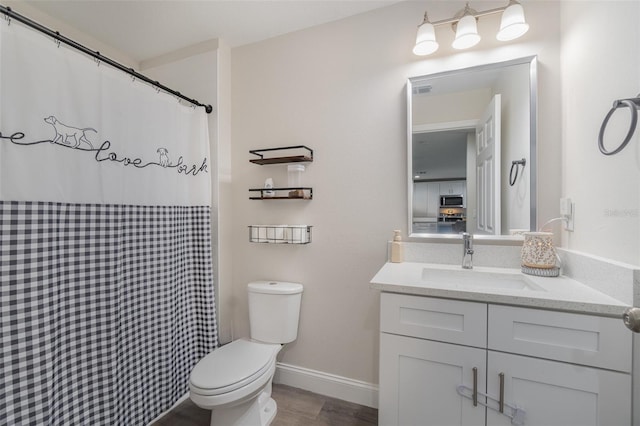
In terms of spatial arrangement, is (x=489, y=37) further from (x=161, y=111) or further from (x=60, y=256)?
(x=60, y=256)

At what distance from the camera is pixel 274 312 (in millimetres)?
1787

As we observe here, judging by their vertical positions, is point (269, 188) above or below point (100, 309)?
above

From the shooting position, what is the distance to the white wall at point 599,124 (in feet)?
3.09

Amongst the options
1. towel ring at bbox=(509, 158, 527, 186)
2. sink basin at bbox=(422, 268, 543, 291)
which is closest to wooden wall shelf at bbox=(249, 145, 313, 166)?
sink basin at bbox=(422, 268, 543, 291)

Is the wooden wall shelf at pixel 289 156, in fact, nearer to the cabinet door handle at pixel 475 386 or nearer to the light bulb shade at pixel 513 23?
the light bulb shade at pixel 513 23

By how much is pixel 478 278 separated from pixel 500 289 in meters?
0.32

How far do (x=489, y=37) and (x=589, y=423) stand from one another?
172 cm

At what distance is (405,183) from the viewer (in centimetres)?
164

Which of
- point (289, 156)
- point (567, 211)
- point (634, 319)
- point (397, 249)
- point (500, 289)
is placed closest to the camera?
point (634, 319)

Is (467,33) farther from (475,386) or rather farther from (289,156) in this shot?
(475,386)

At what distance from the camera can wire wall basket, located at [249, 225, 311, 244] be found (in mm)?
1811

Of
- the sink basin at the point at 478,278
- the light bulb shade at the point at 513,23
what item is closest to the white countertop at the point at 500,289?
the sink basin at the point at 478,278

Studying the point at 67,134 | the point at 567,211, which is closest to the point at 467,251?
the point at 567,211

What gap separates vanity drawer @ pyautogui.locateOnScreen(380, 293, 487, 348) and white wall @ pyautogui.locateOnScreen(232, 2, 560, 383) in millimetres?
532
